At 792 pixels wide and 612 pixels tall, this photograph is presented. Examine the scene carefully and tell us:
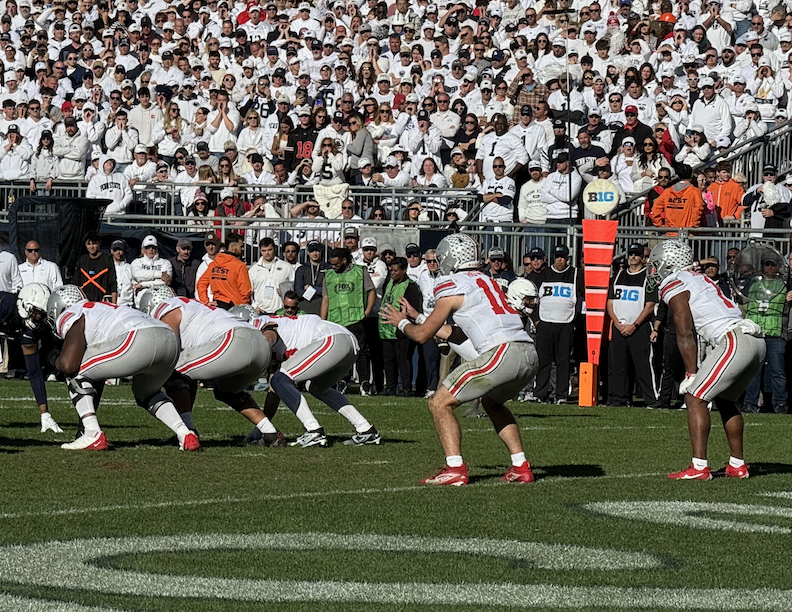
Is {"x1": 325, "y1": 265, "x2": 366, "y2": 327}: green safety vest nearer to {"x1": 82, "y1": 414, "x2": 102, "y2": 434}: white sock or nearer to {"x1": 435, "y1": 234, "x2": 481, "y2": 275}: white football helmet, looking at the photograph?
{"x1": 82, "y1": 414, "x2": 102, "y2": 434}: white sock

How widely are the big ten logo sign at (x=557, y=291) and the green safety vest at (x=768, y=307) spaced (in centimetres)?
221

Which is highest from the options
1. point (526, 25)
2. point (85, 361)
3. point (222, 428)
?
point (526, 25)

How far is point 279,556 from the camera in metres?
6.80

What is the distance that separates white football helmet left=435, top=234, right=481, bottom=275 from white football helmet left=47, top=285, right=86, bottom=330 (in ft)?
9.61

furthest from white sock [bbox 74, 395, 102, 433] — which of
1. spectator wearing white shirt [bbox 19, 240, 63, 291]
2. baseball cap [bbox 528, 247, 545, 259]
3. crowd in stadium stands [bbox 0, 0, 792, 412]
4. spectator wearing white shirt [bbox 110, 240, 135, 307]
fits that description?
baseball cap [bbox 528, 247, 545, 259]

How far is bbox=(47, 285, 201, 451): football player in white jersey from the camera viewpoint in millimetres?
10719

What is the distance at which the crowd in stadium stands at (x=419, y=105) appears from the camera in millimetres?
20359

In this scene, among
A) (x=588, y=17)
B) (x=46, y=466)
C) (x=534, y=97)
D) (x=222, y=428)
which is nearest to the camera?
(x=46, y=466)

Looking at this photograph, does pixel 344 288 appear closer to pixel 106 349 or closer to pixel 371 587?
pixel 106 349

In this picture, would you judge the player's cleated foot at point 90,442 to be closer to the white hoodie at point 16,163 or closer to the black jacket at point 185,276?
the black jacket at point 185,276

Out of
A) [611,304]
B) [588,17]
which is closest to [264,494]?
[611,304]

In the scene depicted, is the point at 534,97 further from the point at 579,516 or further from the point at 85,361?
the point at 579,516

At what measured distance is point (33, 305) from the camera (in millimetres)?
11422

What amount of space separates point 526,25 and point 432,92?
7.42ft
